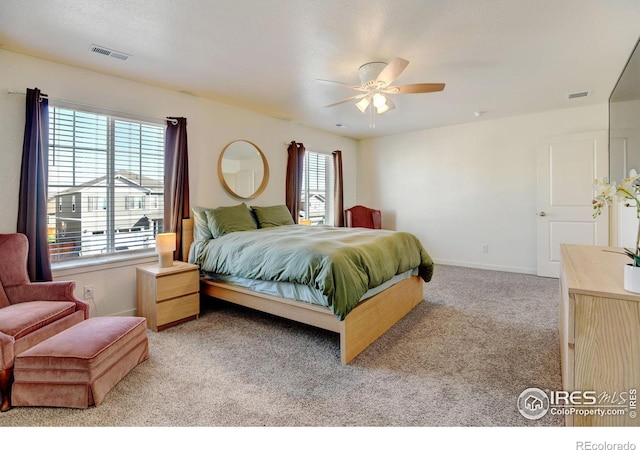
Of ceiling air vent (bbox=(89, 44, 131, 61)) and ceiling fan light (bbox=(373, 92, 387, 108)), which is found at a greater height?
ceiling air vent (bbox=(89, 44, 131, 61))

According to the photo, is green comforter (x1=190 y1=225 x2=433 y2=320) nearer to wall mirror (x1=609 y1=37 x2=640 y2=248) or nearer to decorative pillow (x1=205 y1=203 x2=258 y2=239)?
decorative pillow (x1=205 y1=203 x2=258 y2=239)

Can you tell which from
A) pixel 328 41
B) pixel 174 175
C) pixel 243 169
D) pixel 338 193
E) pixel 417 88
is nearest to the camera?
pixel 328 41

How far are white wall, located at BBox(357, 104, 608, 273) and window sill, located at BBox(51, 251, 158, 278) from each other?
13.9ft

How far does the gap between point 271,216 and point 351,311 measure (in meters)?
2.12

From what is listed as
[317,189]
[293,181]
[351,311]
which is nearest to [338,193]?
[317,189]

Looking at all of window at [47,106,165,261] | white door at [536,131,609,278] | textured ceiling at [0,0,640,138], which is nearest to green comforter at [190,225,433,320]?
window at [47,106,165,261]

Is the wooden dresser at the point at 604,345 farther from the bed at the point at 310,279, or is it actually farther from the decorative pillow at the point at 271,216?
the decorative pillow at the point at 271,216

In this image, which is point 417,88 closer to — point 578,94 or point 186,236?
point 578,94

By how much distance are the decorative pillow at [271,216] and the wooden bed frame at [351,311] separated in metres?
1.04

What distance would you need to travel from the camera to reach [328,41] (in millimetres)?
2439

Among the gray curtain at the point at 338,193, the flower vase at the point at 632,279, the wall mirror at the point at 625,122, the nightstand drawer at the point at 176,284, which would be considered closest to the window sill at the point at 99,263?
the nightstand drawer at the point at 176,284

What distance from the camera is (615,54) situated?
2699 millimetres

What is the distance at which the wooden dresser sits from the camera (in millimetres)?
1270

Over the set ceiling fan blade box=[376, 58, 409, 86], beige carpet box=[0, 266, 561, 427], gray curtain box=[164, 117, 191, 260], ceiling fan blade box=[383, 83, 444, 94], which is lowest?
beige carpet box=[0, 266, 561, 427]
